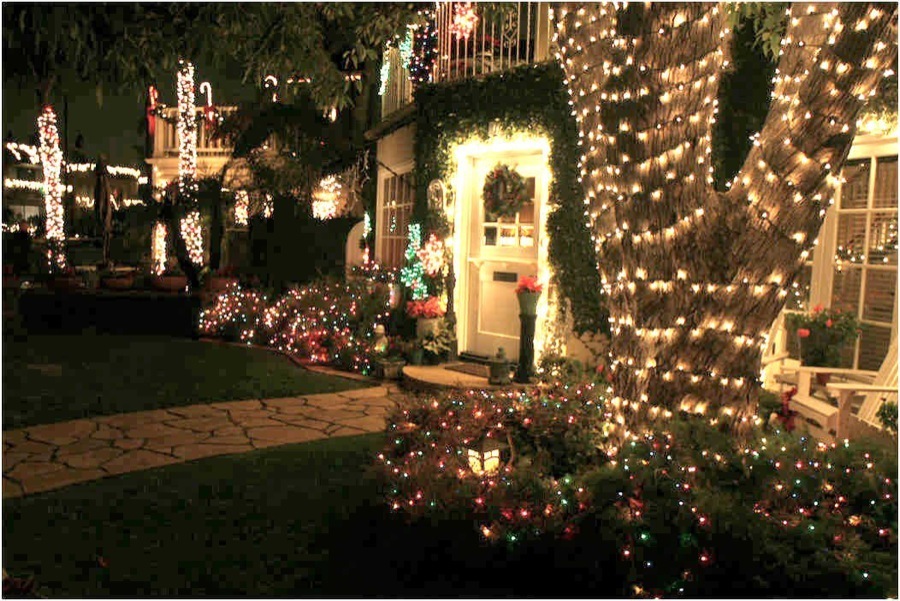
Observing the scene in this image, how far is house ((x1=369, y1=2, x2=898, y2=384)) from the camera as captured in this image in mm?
6023

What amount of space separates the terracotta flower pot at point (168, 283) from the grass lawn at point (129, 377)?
194cm

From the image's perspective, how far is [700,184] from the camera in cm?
383

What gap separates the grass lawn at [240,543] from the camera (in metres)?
3.71

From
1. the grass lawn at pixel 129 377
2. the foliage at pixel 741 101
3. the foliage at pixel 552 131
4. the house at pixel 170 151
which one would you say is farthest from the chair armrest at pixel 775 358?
the house at pixel 170 151

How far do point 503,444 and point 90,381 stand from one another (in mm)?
6070

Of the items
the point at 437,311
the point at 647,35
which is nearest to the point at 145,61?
the point at 647,35

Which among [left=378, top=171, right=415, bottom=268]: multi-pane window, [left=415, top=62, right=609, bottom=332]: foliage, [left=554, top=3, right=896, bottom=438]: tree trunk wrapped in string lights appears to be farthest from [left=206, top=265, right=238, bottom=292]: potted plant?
[left=554, top=3, right=896, bottom=438]: tree trunk wrapped in string lights

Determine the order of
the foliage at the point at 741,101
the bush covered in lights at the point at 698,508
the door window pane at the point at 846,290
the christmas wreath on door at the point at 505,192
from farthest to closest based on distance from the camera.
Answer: the christmas wreath on door at the point at 505,192 → the foliage at the point at 741,101 → the door window pane at the point at 846,290 → the bush covered in lights at the point at 698,508

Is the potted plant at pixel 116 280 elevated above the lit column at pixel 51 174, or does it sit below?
below

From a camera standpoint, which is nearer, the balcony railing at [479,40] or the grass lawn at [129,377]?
the grass lawn at [129,377]

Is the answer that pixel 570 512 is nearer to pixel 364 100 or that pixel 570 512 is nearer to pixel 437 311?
pixel 437 311

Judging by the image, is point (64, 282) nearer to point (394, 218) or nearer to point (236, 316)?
point (236, 316)

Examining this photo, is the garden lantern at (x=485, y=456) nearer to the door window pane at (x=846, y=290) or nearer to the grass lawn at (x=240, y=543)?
the grass lawn at (x=240, y=543)

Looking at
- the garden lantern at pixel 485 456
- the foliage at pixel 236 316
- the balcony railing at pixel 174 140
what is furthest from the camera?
the balcony railing at pixel 174 140
